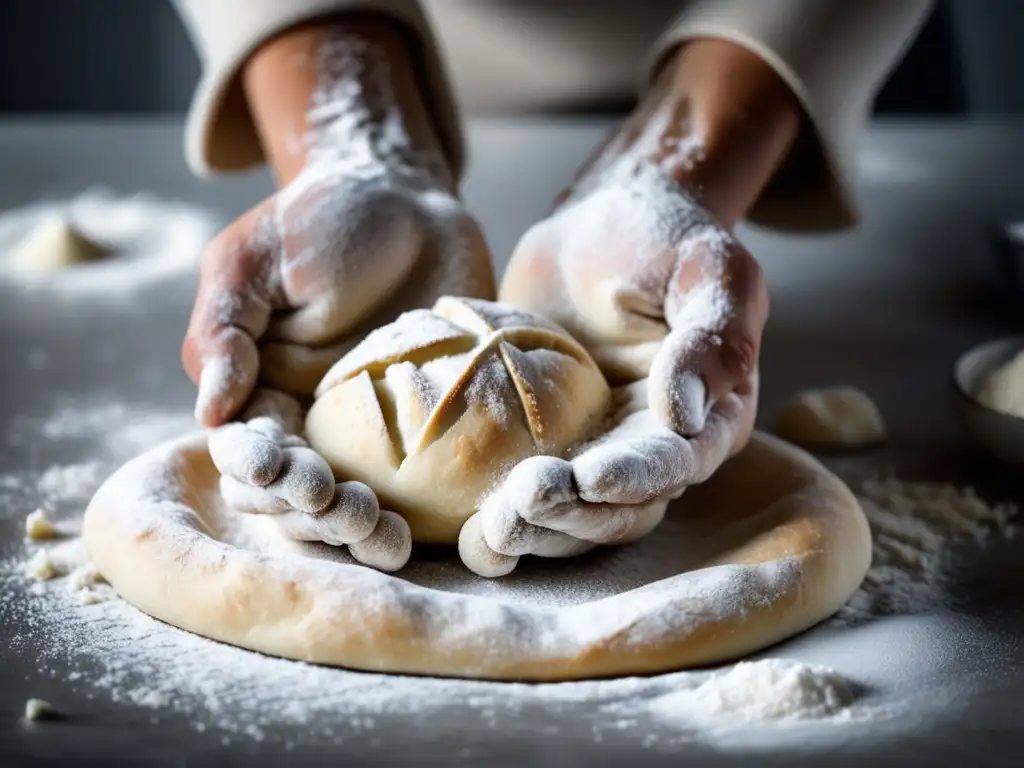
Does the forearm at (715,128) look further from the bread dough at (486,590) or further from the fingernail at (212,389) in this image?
the fingernail at (212,389)

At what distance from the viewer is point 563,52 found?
2.32m

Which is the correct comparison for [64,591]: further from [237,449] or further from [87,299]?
[87,299]

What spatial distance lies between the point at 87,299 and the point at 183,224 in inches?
15.7

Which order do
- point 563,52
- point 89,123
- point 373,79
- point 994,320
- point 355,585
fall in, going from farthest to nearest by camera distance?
point 89,123 → point 563,52 → point 994,320 → point 373,79 → point 355,585

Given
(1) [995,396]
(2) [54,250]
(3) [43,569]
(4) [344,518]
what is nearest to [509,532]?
(4) [344,518]

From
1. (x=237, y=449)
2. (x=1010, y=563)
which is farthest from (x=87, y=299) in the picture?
(x=1010, y=563)

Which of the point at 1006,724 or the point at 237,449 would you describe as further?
the point at 237,449

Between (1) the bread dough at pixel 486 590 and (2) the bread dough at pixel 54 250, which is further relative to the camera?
(2) the bread dough at pixel 54 250

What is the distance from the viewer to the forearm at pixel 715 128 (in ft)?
5.24

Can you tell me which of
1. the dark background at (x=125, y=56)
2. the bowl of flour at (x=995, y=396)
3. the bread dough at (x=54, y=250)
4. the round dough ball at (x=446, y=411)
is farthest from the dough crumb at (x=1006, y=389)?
the dark background at (x=125, y=56)

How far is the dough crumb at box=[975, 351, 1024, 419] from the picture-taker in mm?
1584

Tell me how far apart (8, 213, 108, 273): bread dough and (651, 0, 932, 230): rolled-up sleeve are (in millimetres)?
1177

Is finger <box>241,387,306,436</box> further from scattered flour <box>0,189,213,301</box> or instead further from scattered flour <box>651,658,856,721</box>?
scattered flour <box>0,189,213,301</box>

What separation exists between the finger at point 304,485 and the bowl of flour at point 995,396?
2.85ft
